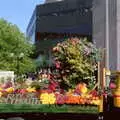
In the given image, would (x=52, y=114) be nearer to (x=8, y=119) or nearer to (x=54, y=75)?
(x=8, y=119)

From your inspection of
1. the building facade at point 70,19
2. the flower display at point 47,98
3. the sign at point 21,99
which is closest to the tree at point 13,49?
the building facade at point 70,19

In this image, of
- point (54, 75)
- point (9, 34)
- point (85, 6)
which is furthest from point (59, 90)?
point (85, 6)

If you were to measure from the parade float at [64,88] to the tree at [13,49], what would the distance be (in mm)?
43542

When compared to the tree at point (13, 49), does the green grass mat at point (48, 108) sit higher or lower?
lower

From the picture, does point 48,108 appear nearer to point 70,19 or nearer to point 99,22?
point 99,22

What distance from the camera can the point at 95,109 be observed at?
1588 cm

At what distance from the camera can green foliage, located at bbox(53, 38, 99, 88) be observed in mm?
18797

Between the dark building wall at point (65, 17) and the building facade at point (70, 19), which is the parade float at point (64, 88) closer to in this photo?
the building facade at point (70, 19)

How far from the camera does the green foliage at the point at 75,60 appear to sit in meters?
18.8

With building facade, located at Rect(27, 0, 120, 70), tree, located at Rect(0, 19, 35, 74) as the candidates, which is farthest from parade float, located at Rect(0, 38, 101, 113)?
building facade, located at Rect(27, 0, 120, 70)

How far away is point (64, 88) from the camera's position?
17938 mm

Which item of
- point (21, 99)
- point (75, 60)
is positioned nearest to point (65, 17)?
point (75, 60)

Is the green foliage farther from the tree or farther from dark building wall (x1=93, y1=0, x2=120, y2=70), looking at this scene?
dark building wall (x1=93, y1=0, x2=120, y2=70)

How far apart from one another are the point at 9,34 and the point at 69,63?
46.8 metres
